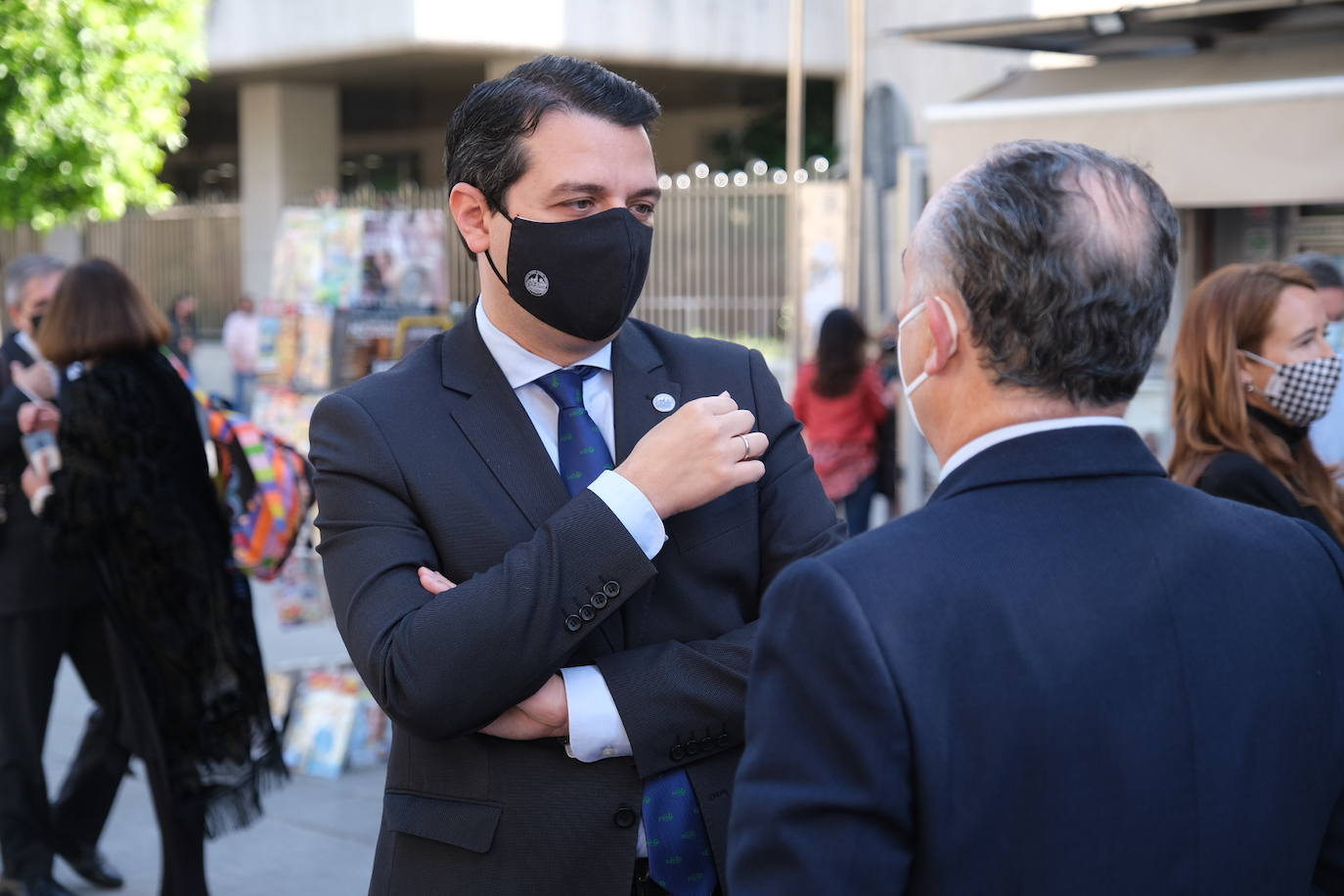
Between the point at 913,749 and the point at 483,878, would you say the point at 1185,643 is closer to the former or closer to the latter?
the point at 913,749

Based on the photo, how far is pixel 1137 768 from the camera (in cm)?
134

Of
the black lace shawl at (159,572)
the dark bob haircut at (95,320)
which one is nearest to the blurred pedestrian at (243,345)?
the dark bob haircut at (95,320)

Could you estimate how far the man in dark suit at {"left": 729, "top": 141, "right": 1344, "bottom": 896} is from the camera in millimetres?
1300

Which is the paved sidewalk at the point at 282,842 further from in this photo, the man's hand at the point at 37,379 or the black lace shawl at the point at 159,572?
the man's hand at the point at 37,379

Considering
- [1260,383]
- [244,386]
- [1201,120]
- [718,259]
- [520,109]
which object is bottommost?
[244,386]

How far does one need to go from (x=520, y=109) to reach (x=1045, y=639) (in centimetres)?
106

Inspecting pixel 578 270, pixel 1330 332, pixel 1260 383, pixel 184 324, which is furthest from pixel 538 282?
pixel 184 324

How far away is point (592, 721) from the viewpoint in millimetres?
1874

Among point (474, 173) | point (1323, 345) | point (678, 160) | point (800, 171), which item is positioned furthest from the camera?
point (678, 160)

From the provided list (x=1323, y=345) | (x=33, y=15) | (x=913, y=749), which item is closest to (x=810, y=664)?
(x=913, y=749)

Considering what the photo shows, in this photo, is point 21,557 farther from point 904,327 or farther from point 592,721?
point 904,327

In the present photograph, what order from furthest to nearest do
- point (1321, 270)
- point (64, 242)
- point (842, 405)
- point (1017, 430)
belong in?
point (64, 242)
point (842, 405)
point (1321, 270)
point (1017, 430)

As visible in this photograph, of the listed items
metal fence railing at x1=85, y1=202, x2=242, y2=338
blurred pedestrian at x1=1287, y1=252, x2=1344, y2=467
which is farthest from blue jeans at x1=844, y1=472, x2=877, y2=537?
metal fence railing at x1=85, y1=202, x2=242, y2=338

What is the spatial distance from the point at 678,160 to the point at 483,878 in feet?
73.8
